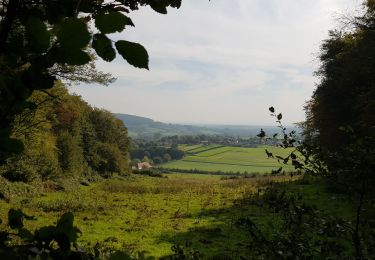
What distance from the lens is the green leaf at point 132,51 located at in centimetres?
97

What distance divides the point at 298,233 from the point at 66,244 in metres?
3.53

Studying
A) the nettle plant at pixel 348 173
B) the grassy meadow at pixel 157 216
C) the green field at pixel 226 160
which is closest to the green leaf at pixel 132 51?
the nettle plant at pixel 348 173

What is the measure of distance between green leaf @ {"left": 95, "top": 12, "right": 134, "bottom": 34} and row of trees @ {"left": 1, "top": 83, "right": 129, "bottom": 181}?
1918cm

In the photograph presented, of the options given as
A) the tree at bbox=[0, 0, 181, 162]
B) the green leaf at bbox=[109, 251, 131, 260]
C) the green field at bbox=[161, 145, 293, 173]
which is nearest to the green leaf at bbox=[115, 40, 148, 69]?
the tree at bbox=[0, 0, 181, 162]

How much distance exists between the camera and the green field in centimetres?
10000

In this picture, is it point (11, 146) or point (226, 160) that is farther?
point (226, 160)

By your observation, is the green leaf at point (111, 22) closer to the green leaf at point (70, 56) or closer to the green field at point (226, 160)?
the green leaf at point (70, 56)

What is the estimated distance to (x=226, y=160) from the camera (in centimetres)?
11731

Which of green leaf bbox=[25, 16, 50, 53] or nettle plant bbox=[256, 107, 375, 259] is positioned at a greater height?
green leaf bbox=[25, 16, 50, 53]

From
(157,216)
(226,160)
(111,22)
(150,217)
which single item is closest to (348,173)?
(111,22)

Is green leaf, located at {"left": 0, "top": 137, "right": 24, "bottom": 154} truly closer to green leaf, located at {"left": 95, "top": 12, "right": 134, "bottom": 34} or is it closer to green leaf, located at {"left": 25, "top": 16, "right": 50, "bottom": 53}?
green leaf, located at {"left": 25, "top": 16, "right": 50, "bottom": 53}

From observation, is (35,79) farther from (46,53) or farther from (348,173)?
(348,173)

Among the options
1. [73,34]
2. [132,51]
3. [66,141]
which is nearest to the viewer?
[73,34]

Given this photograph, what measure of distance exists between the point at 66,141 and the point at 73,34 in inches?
1553
